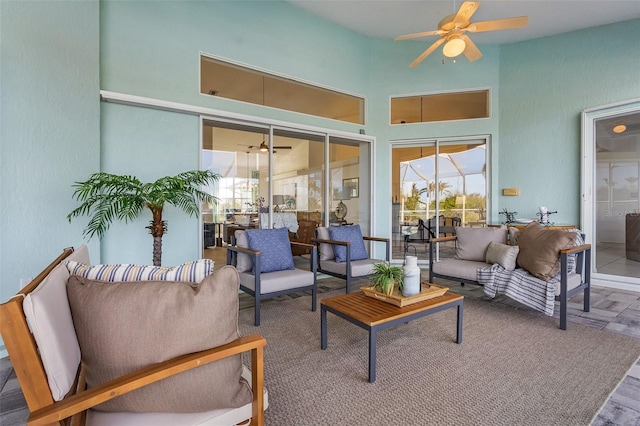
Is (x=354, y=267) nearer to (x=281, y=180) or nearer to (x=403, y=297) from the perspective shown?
(x=403, y=297)

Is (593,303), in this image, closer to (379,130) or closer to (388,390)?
(388,390)

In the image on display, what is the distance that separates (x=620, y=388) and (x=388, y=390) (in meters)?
1.43

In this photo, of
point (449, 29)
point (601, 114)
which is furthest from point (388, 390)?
point (601, 114)

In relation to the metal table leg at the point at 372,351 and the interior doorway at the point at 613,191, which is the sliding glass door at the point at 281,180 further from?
the interior doorway at the point at 613,191

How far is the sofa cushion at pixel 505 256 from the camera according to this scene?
3238 mm

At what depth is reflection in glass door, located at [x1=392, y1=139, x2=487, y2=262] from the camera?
569 centimetres

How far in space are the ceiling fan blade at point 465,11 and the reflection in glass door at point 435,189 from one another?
8.14ft

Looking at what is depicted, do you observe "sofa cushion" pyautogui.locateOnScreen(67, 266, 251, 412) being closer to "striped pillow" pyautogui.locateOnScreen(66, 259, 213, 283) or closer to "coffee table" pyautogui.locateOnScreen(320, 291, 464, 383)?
"striped pillow" pyautogui.locateOnScreen(66, 259, 213, 283)

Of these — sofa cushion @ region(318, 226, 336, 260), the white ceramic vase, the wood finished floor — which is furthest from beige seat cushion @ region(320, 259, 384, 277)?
the white ceramic vase

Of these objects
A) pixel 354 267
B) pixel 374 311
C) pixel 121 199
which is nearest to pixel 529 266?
pixel 354 267

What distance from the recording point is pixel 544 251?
118 inches

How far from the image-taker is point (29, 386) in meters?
0.90

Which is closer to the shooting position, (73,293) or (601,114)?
(73,293)

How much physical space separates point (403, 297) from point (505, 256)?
1620 millimetres
